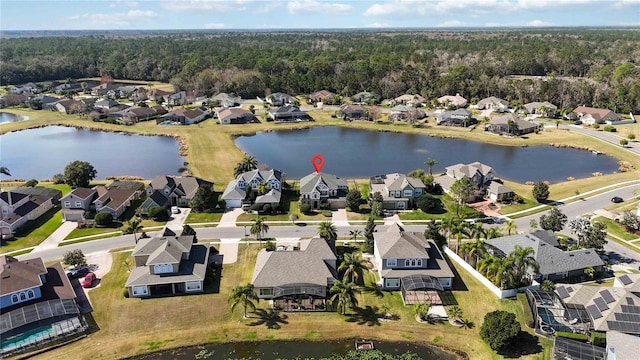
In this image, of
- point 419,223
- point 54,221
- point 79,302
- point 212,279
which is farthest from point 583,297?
point 54,221

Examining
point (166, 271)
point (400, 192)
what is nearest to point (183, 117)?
point (400, 192)

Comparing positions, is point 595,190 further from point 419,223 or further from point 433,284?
point 433,284

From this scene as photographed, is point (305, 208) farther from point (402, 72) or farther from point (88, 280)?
point (402, 72)

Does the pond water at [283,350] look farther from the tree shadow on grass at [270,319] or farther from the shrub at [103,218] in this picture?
the shrub at [103,218]

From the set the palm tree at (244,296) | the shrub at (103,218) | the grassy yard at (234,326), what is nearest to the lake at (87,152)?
the shrub at (103,218)

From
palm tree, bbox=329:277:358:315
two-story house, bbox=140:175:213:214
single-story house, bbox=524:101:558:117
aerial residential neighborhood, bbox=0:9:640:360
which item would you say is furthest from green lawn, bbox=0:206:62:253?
single-story house, bbox=524:101:558:117

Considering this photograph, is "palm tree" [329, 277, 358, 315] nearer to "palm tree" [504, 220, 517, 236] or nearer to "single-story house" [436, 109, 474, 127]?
"palm tree" [504, 220, 517, 236]
